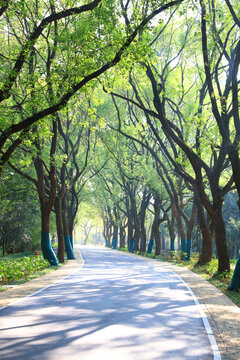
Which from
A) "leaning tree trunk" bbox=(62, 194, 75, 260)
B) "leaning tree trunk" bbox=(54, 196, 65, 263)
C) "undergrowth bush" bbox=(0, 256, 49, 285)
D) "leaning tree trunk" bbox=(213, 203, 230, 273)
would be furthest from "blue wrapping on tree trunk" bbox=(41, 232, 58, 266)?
"leaning tree trunk" bbox=(213, 203, 230, 273)

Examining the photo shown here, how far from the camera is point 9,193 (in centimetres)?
3150

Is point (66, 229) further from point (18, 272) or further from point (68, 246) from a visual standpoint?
point (18, 272)

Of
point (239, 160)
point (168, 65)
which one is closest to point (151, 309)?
point (239, 160)

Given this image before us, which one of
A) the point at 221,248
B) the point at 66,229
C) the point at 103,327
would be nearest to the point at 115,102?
the point at 66,229

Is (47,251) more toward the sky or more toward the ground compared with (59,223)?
more toward the ground

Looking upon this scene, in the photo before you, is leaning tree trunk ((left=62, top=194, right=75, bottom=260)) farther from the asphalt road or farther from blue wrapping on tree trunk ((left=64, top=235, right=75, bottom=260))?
the asphalt road

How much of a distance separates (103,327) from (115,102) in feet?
64.1

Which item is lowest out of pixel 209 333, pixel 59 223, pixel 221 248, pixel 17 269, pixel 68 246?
pixel 209 333

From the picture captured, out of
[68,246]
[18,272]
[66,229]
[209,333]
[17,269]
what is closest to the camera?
[209,333]

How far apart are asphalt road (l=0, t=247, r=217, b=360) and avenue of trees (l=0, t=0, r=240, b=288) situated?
4.80 metres

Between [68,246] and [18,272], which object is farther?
[68,246]

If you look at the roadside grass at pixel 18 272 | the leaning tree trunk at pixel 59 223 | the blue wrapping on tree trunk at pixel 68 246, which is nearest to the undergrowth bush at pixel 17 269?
the roadside grass at pixel 18 272

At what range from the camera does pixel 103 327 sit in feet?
23.0

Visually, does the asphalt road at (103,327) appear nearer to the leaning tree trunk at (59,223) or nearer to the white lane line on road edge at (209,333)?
the white lane line on road edge at (209,333)
